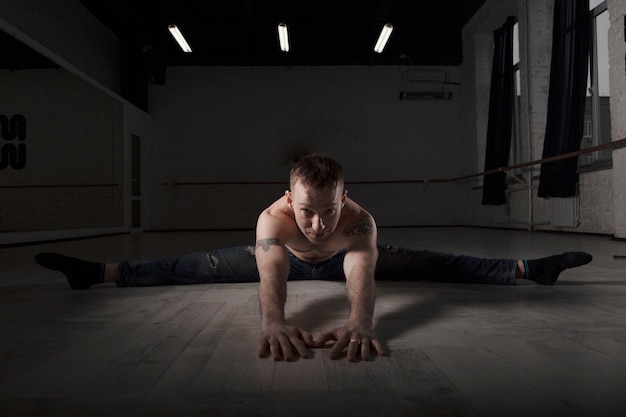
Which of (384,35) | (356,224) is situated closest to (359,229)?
(356,224)

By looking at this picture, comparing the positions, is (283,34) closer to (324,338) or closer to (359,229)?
(359,229)

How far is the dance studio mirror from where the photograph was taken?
247 inches

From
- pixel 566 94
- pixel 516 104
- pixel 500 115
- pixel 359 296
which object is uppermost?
pixel 516 104

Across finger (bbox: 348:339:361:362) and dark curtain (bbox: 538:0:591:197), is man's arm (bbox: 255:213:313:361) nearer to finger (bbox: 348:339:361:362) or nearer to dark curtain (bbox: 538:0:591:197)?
finger (bbox: 348:339:361:362)

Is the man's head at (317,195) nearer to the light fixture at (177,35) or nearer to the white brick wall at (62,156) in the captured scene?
the white brick wall at (62,156)

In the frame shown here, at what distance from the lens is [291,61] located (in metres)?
9.30

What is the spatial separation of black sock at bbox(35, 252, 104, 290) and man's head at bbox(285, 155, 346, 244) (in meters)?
Answer: 1.30

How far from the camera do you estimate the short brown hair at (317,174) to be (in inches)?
53.4

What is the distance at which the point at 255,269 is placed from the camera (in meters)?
2.19

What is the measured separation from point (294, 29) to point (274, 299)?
26.2ft

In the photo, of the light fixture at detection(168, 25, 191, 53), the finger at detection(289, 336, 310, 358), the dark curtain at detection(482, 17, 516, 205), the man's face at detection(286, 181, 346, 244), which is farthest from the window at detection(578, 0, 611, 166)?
the light fixture at detection(168, 25, 191, 53)

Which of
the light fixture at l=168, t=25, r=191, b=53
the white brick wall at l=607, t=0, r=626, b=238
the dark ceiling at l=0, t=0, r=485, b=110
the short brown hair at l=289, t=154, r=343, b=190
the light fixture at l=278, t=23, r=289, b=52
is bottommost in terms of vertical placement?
the short brown hair at l=289, t=154, r=343, b=190

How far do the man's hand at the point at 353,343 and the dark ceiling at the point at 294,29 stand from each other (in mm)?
6572

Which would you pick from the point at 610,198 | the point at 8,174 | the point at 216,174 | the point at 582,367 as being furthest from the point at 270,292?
the point at 216,174
